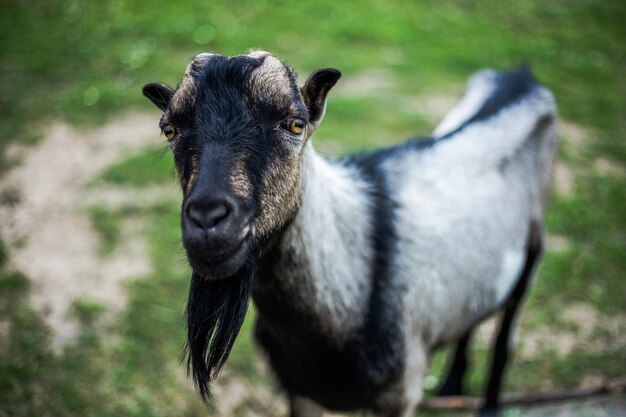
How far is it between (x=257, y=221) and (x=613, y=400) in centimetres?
382

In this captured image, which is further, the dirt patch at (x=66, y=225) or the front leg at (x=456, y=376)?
the dirt patch at (x=66, y=225)

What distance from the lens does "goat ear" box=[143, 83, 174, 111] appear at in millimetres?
2744

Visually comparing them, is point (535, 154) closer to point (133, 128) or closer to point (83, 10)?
point (133, 128)

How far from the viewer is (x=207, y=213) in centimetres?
205

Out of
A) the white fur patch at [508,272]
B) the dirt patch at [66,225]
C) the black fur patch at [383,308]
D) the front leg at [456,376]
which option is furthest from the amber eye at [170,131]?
the front leg at [456,376]

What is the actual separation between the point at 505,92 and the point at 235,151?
284 centimetres

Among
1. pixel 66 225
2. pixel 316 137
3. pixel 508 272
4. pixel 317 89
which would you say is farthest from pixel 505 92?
pixel 66 225

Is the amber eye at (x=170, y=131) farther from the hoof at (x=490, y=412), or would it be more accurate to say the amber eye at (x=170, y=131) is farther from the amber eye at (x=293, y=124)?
the hoof at (x=490, y=412)

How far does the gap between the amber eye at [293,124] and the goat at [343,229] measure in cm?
1

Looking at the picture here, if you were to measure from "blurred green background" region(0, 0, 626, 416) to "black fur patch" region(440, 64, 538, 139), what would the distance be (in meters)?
2.31

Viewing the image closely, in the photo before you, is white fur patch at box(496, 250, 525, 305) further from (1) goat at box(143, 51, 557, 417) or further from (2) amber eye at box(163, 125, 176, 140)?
(2) amber eye at box(163, 125, 176, 140)

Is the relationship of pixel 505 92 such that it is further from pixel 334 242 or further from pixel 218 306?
pixel 218 306

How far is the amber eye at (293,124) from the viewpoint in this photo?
2441mm

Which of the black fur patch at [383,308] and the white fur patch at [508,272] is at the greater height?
the black fur patch at [383,308]
